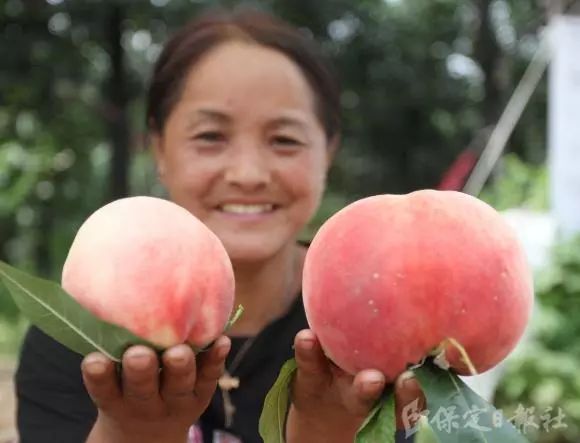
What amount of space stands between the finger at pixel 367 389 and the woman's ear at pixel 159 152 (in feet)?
2.04

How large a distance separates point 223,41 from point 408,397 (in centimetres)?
64

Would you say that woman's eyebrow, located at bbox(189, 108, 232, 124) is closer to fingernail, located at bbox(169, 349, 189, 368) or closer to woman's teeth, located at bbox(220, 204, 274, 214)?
woman's teeth, located at bbox(220, 204, 274, 214)

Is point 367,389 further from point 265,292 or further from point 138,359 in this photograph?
point 265,292

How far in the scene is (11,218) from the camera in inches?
217

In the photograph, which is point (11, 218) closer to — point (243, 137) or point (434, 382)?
point (243, 137)

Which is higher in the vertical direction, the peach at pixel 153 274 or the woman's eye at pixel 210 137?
the peach at pixel 153 274

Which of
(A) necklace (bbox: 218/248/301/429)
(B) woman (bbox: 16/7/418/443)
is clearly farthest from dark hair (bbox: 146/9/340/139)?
(A) necklace (bbox: 218/248/301/429)

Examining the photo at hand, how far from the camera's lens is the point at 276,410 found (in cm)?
68

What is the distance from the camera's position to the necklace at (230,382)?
41.8 inches

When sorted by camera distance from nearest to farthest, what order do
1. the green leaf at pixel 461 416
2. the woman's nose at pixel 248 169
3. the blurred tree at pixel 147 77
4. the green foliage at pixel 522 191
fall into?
the green leaf at pixel 461 416 < the woman's nose at pixel 248 169 < the green foliage at pixel 522 191 < the blurred tree at pixel 147 77

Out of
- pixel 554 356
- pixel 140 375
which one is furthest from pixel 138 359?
pixel 554 356

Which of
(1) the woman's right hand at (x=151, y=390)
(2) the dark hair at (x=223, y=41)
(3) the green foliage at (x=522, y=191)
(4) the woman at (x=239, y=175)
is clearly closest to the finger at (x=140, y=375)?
(1) the woman's right hand at (x=151, y=390)

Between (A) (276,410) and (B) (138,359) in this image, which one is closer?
(B) (138,359)

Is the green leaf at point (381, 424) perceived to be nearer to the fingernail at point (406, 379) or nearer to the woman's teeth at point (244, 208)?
the fingernail at point (406, 379)
